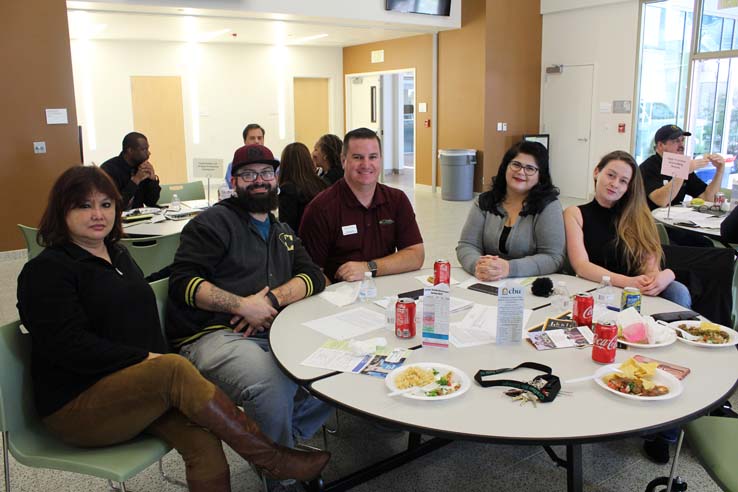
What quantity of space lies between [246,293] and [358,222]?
2.68ft

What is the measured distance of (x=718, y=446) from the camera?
5.62 feet

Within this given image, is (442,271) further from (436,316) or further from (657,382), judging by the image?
(657,382)

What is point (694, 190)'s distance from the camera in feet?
16.3

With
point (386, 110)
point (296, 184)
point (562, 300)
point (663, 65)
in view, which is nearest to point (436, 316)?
point (562, 300)

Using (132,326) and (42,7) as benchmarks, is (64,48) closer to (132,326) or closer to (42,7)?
(42,7)

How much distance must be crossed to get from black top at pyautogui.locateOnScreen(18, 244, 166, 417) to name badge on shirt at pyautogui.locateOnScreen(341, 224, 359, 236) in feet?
4.25

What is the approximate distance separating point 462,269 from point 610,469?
1110 mm

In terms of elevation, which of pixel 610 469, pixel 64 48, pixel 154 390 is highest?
pixel 64 48

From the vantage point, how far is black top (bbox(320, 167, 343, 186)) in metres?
4.20

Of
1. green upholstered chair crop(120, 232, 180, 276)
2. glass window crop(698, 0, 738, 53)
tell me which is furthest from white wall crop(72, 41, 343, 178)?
green upholstered chair crop(120, 232, 180, 276)

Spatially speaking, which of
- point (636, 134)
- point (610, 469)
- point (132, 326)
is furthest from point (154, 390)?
point (636, 134)

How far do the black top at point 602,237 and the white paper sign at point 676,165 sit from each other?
5.21 ft

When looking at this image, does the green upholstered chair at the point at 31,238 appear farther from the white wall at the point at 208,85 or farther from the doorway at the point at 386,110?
the doorway at the point at 386,110

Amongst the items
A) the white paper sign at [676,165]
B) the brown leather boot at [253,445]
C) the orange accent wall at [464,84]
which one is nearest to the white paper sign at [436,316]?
the brown leather boot at [253,445]
